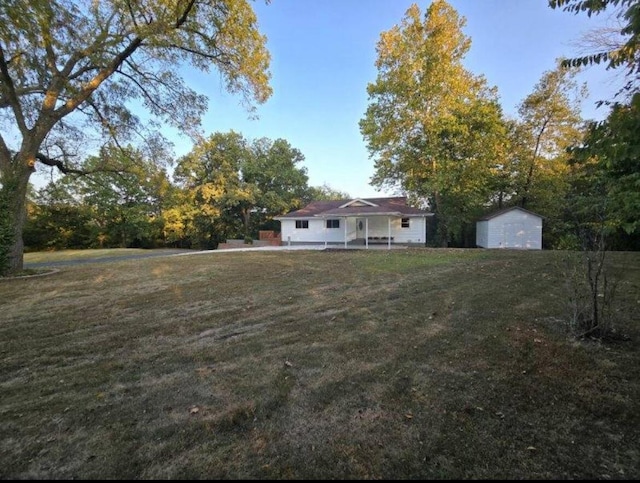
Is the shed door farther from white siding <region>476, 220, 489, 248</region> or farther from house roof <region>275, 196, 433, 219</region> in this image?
house roof <region>275, 196, 433, 219</region>

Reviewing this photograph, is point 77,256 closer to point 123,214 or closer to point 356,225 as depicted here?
point 123,214

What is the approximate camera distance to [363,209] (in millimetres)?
21859

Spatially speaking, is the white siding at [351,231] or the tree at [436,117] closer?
the tree at [436,117]

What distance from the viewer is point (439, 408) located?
2.61 m

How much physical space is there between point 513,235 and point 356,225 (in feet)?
35.0

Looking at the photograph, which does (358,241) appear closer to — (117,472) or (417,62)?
(417,62)

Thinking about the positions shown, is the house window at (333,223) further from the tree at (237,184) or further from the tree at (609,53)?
the tree at (609,53)

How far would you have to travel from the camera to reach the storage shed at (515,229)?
21.0 metres

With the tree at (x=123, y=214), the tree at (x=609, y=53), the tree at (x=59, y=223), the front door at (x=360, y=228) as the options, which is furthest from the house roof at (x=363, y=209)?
the tree at (x=59, y=223)

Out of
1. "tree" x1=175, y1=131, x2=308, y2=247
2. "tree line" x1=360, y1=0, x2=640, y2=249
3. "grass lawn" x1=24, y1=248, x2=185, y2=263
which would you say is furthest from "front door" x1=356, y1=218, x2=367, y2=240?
"grass lawn" x1=24, y1=248, x2=185, y2=263

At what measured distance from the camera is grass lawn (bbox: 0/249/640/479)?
206 centimetres

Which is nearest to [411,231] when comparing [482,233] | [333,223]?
[482,233]

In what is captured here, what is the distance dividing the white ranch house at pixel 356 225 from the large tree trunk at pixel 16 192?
15341 millimetres

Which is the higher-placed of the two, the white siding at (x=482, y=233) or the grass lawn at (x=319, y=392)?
the white siding at (x=482, y=233)
